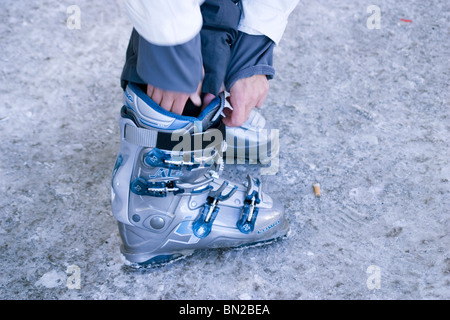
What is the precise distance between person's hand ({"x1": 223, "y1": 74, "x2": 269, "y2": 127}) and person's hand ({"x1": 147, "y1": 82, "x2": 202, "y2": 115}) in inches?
4.9

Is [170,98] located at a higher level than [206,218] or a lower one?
higher

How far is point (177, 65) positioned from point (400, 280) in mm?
781

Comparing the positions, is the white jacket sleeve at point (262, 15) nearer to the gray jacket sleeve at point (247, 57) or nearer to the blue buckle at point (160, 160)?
the gray jacket sleeve at point (247, 57)

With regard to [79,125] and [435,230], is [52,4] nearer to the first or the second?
[79,125]

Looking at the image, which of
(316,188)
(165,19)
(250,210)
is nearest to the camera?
(165,19)

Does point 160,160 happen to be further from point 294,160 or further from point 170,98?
point 294,160

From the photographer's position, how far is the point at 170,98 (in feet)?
3.29

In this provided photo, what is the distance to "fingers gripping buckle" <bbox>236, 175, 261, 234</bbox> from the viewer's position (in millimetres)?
1217

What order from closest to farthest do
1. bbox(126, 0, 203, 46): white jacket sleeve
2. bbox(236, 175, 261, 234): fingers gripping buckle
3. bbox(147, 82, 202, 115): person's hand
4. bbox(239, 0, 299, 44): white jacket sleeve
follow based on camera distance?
bbox(126, 0, 203, 46): white jacket sleeve < bbox(147, 82, 202, 115): person's hand < bbox(239, 0, 299, 44): white jacket sleeve < bbox(236, 175, 261, 234): fingers gripping buckle

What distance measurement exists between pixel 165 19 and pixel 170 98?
0.73 ft

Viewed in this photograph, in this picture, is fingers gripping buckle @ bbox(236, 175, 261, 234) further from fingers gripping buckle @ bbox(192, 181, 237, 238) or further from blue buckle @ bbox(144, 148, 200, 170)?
blue buckle @ bbox(144, 148, 200, 170)

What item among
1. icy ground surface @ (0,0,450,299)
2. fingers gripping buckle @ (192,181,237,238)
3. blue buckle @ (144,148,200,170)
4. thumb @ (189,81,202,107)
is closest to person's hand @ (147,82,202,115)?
thumb @ (189,81,202,107)

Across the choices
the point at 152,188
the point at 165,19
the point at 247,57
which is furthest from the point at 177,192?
the point at 165,19
